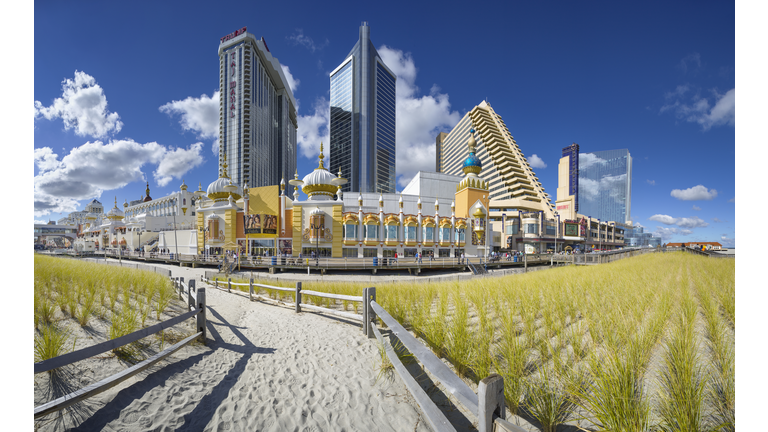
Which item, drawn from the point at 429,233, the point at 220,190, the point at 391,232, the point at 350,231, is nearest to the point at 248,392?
the point at 350,231

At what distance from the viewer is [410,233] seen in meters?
28.9

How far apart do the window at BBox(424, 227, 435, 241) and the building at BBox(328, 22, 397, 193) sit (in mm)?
65068

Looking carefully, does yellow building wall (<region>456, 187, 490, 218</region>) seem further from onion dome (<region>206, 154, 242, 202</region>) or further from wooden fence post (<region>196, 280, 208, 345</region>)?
wooden fence post (<region>196, 280, 208, 345</region>)

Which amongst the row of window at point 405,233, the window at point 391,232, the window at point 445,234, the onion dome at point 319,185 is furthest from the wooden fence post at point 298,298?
the window at point 445,234

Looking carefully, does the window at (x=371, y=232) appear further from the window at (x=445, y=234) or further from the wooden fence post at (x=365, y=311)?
the wooden fence post at (x=365, y=311)

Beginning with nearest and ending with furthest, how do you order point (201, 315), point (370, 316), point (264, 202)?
point (201, 315), point (370, 316), point (264, 202)

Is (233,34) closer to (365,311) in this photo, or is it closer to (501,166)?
(501,166)

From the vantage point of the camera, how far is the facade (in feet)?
206

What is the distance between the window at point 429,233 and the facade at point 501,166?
101 ft

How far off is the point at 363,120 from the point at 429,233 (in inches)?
2953

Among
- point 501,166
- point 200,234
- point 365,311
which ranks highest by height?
point 501,166

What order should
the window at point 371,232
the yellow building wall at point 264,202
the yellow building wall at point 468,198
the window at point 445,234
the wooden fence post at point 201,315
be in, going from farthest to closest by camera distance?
the yellow building wall at point 468,198
the window at point 445,234
the yellow building wall at point 264,202
the window at point 371,232
the wooden fence post at point 201,315

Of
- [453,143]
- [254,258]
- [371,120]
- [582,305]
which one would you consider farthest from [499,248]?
[371,120]

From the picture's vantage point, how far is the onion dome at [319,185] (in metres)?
27.6
